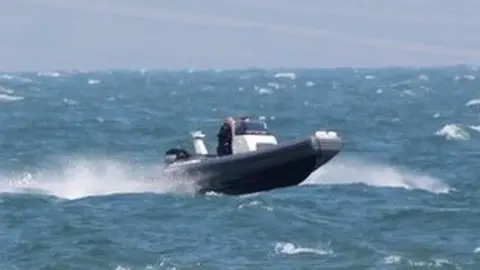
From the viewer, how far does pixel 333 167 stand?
148 ft

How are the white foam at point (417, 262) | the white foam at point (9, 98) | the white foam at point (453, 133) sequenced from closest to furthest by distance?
the white foam at point (417, 262), the white foam at point (453, 133), the white foam at point (9, 98)

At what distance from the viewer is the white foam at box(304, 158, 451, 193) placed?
133ft

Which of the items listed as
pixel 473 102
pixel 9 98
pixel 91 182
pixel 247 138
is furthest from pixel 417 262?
pixel 9 98

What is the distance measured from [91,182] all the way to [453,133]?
874 inches

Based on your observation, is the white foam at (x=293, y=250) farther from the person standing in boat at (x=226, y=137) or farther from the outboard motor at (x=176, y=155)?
the outboard motor at (x=176, y=155)

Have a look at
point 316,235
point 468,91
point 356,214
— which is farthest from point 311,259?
point 468,91

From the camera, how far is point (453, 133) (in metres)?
60.7

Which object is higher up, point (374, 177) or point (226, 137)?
point (226, 137)

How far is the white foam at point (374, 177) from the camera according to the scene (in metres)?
40.5

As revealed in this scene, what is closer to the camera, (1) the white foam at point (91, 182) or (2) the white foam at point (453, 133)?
(1) the white foam at point (91, 182)

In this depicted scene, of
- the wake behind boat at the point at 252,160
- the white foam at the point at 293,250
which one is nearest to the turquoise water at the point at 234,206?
the white foam at the point at 293,250

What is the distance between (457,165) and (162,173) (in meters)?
11.2

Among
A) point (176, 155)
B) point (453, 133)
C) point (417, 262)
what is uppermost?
point (453, 133)

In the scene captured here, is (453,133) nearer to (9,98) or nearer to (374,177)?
(374,177)
